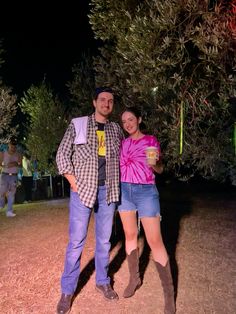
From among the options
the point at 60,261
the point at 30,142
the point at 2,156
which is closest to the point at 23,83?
the point at 30,142

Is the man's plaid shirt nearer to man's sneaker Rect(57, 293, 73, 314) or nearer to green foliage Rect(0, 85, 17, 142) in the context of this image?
man's sneaker Rect(57, 293, 73, 314)

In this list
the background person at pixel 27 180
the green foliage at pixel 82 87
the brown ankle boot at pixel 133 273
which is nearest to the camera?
the brown ankle boot at pixel 133 273

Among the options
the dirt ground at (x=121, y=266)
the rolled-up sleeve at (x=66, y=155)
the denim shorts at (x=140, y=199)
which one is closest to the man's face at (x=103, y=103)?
the rolled-up sleeve at (x=66, y=155)

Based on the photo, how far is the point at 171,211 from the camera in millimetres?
9852

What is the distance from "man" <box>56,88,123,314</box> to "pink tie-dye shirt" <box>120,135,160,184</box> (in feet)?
0.31

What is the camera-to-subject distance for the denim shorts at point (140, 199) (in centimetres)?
396

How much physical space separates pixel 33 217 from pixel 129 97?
4047 millimetres

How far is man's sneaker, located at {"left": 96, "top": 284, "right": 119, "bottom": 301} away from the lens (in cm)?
419

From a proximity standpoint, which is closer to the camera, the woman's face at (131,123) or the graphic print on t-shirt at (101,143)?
the graphic print on t-shirt at (101,143)

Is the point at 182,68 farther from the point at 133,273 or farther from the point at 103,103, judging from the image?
the point at 133,273

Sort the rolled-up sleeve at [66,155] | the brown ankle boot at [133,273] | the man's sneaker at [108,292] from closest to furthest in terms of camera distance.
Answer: the rolled-up sleeve at [66,155] → the man's sneaker at [108,292] → the brown ankle boot at [133,273]

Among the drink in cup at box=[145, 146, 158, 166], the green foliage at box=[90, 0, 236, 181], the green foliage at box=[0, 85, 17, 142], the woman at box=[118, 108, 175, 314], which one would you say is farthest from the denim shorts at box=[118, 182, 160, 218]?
the green foliage at box=[0, 85, 17, 142]

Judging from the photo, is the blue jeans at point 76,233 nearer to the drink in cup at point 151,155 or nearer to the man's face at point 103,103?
the drink in cup at point 151,155

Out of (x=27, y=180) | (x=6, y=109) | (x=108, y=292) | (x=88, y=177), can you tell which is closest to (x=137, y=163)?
(x=88, y=177)
